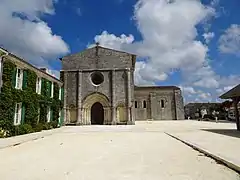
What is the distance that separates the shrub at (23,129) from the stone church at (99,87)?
1320 cm

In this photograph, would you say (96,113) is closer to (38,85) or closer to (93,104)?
(93,104)

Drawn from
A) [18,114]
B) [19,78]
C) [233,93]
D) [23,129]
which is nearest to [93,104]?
[19,78]

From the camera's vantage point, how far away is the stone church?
3030 cm

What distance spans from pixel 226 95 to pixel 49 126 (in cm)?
1473

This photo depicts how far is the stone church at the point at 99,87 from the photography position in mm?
30297

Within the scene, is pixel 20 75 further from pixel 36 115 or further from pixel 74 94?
pixel 74 94

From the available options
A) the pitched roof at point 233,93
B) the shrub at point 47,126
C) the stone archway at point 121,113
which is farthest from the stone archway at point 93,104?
the pitched roof at point 233,93

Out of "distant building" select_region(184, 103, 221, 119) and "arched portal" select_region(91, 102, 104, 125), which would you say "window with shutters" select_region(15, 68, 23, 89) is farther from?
"distant building" select_region(184, 103, 221, 119)

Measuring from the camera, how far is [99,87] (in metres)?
31.0

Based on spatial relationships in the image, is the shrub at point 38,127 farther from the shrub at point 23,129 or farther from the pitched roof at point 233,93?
the pitched roof at point 233,93

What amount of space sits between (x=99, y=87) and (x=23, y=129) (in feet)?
51.8

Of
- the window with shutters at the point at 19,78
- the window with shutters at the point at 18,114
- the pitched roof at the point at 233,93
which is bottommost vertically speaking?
the window with shutters at the point at 18,114

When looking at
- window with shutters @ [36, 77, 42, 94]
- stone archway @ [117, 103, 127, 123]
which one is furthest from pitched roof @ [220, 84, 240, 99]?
stone archway @ [117, 103, 127, 123]

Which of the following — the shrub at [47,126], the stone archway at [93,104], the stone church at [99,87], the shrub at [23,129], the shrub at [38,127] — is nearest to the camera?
the shrub at [23,129]
